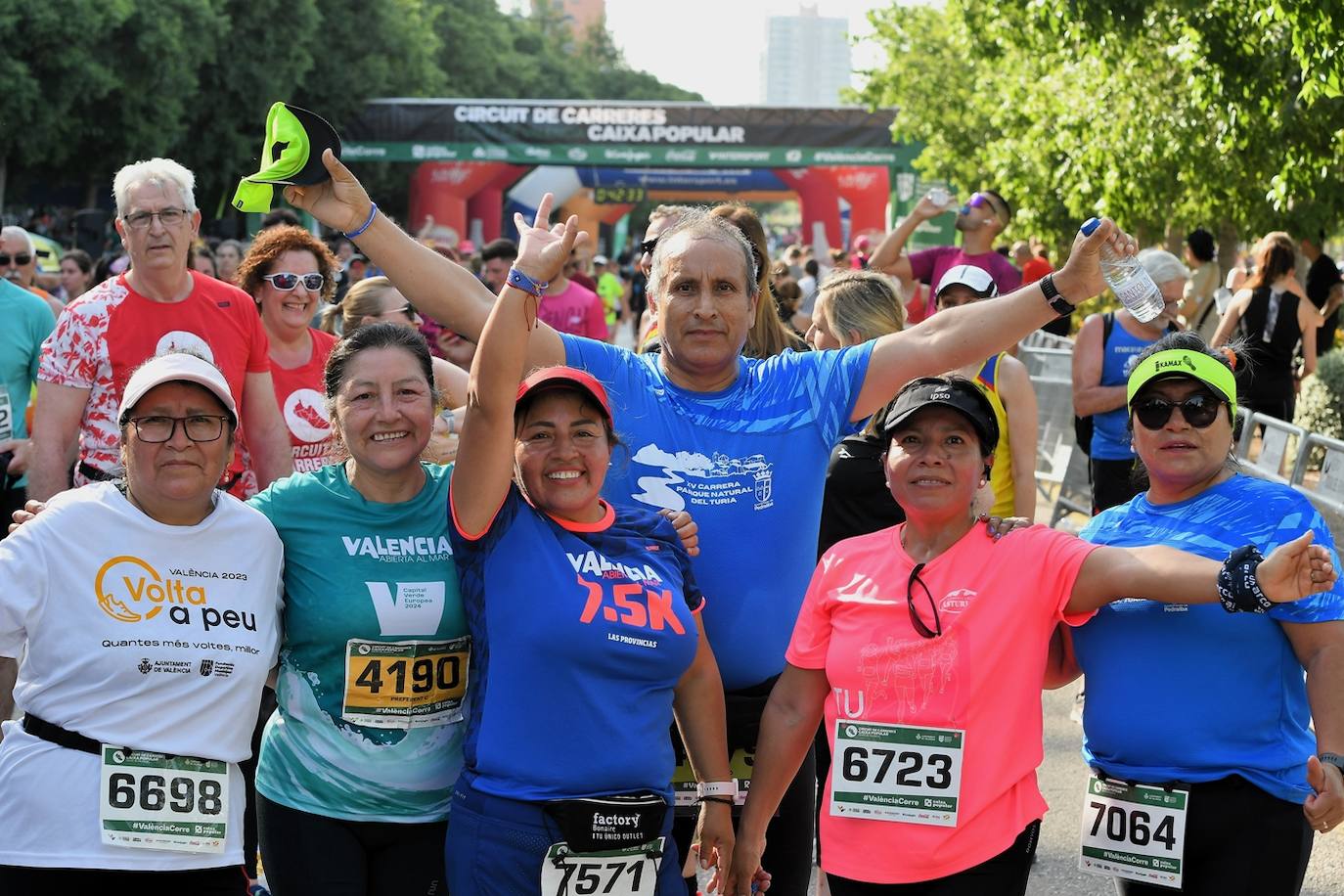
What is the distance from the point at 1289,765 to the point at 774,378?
5.00ft

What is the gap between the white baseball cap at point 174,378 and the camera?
3.58 metres

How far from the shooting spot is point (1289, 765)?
3617 mm

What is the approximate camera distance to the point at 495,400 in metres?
3.37

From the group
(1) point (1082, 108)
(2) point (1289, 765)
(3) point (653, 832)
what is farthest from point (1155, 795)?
(1) point (1082, 108)

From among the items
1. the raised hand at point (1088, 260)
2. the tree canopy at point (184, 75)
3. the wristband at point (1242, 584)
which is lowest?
the wristband at point (1242, 584)

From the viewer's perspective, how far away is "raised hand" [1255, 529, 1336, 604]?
328 cm

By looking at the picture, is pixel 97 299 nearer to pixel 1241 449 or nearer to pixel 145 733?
pixel 145 733

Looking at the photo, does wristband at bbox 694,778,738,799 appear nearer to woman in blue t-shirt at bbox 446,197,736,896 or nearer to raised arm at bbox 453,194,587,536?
woman in blue t-shirt at bbox 446,197,736,896

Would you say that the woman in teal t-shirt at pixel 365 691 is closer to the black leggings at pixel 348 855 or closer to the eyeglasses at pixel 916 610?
the black leggings at pixel 348 855

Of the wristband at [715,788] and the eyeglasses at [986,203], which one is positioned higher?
the eyeglasses at [986,203]

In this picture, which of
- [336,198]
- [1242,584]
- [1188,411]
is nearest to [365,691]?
[336,198]

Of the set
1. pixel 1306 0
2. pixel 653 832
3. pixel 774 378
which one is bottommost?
pixel 653 832

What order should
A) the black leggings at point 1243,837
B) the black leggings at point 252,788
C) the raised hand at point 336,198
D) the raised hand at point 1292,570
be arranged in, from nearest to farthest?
the raised hand at point 1292,570 < the black leggings at point 1243,837 < the raised hand at point 336,198 < the black leggings at point 252,788

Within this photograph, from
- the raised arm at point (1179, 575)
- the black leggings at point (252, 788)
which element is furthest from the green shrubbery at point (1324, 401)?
the raised arm at point (1179, 575)
